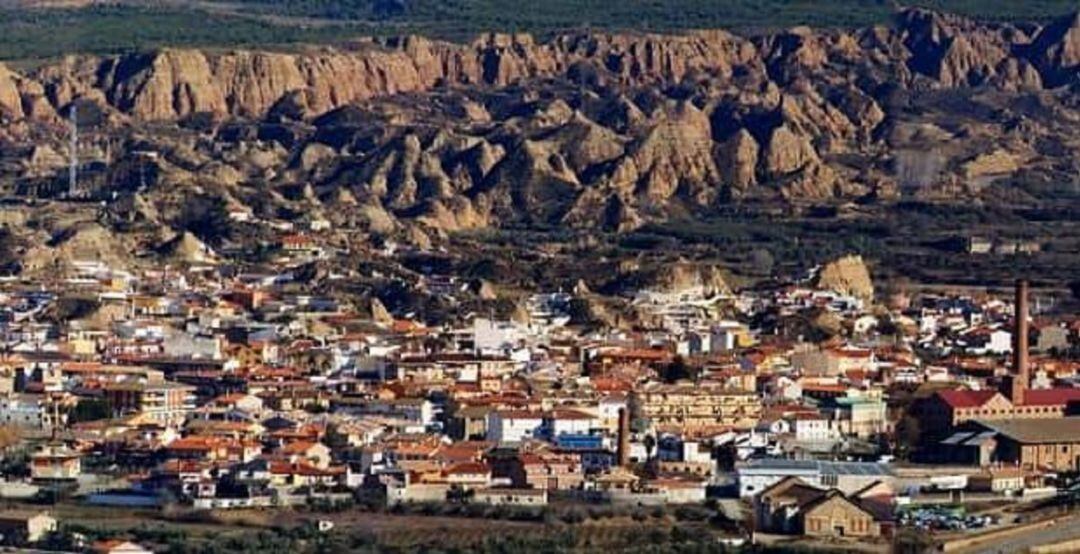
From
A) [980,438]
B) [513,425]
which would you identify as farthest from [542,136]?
[980,438]

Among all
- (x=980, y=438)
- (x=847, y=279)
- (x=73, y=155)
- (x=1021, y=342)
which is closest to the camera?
(x=980, y=438)

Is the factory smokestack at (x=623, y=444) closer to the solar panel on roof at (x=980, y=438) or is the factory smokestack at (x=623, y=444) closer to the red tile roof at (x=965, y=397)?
the solar panel on roof at (x=980, y=438)

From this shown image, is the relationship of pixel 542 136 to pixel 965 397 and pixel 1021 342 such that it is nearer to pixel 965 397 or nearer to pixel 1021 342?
pixel 1021 342

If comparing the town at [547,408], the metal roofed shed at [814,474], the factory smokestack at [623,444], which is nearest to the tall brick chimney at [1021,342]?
the town at [547,408]

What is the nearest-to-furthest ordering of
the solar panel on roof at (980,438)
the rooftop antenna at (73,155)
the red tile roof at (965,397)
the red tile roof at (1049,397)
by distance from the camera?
the solar panel on roof at (980,438) → the red tile roof at (965,397) → the red tile roof at (1049,397) → the rooftop antenna at (73,155)

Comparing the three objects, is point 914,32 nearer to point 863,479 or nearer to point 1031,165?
point 1031,165
